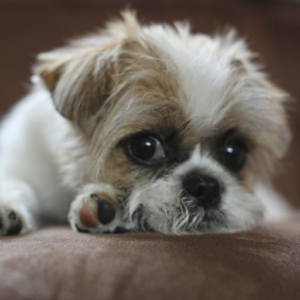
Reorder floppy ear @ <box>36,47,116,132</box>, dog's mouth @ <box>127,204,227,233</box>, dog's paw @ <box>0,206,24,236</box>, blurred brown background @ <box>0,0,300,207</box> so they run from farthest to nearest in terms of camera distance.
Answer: blurred brown background @ <box>0,0,300,207</box> → floppy ear @ <box>36,47,116,132</box> → dog's mouth @ <box>127,204,227,233</box> → dog's paw @ <box>0,206,24,236</box>

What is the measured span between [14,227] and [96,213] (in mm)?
301

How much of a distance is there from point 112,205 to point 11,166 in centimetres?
83

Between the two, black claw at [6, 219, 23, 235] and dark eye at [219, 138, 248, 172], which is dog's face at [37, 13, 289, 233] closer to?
dark eye at [219, 138, 248, 172]

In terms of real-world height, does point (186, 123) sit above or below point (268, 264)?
above

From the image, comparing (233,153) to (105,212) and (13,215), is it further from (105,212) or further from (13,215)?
(13,215)

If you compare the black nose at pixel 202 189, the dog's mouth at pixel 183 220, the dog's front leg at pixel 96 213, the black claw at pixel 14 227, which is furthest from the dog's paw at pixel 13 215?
the black nose at pixel 202 189

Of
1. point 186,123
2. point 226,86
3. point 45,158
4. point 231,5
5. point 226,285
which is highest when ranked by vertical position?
point 231,5

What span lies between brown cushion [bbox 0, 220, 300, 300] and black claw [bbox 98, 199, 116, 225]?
8.7 inches

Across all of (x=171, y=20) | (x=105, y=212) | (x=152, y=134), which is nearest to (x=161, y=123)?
(x=152, y=134)

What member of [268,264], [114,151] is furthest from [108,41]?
[268,264]

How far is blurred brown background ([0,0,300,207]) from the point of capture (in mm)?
2771

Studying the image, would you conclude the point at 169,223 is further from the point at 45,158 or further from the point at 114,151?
the point at 45,158

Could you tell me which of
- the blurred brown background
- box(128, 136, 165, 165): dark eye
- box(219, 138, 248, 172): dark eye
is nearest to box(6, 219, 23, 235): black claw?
box(128, 136, 165, 165): dark eye

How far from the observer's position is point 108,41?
1688 millimetres
